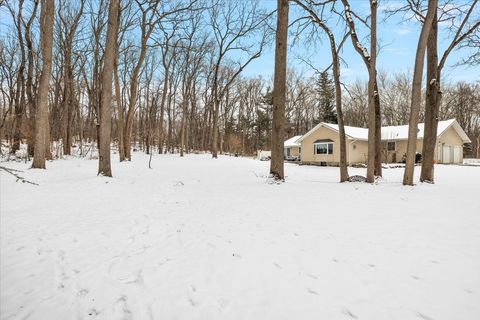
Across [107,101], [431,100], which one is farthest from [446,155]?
[107,101]

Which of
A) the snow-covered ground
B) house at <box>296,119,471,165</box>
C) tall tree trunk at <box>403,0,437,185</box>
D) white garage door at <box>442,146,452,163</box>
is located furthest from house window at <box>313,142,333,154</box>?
the snow-covered ground

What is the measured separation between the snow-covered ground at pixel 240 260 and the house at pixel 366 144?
23.0 metres

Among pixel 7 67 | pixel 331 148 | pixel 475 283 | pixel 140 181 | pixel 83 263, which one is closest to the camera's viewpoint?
pixel 475 283

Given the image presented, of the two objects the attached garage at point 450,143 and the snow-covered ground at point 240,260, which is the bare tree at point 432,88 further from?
the attached garage at point 450,143

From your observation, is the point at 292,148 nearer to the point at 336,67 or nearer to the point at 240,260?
the point at 336,67

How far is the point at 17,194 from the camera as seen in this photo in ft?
22.9

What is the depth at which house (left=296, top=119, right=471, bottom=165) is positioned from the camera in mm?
28167

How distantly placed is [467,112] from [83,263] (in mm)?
56620

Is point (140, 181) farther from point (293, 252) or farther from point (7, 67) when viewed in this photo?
point (7, 67)

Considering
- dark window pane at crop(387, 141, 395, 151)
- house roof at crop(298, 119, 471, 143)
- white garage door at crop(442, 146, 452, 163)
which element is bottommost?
white garage door at crop(442, 146, 452, 163)

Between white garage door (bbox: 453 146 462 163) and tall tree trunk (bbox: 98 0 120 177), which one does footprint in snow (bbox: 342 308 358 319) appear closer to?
tall tree trunk (bbox: 98 0 120 177)

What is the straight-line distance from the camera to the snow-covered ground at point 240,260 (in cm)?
245

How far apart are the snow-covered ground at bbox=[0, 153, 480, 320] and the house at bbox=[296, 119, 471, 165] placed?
2299 cm

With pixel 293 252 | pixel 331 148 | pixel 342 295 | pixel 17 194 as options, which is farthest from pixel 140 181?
pixel 331 148
